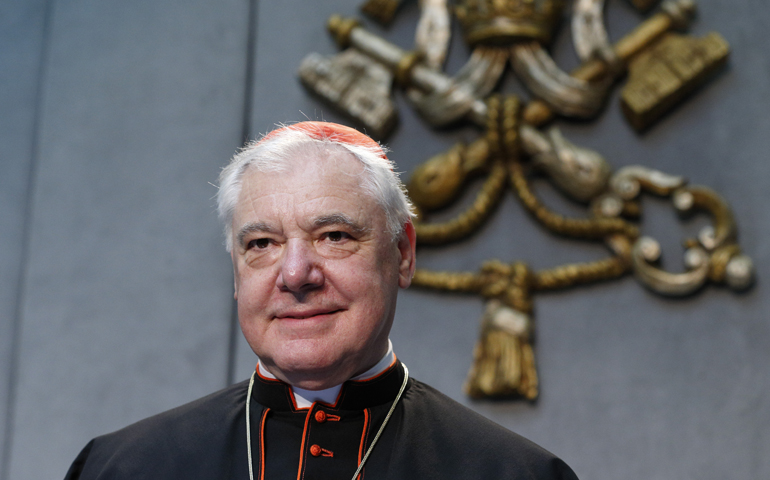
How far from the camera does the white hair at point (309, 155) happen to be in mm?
1141

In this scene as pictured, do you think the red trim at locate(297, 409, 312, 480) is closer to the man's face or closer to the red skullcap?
the man's face

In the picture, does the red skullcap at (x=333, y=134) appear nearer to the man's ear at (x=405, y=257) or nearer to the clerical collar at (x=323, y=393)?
the man's ear at (x=405, y=257)

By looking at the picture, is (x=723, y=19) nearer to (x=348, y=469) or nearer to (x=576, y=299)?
(x=576, y=299)

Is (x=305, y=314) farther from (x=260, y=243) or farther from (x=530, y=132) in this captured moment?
(x=530, y=132)

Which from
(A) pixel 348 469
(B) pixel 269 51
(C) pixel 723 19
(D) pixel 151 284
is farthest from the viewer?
(B) pixel 269 51

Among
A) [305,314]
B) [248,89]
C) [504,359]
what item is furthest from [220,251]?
[305,314]

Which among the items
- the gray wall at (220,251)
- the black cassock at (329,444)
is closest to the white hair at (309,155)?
the black cassock at (329,444)

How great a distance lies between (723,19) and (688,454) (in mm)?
1228

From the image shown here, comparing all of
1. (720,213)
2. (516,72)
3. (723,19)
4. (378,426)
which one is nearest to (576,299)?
(720,213)

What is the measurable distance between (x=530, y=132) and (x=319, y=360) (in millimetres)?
1272

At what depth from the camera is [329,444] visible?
3.80ft

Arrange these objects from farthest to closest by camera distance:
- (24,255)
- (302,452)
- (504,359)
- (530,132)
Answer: (24,255)
(530,132)
(504,359)
(302,452)

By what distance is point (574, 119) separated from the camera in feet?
7.06

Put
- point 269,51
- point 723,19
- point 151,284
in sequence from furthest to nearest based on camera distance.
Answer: point 269,51, point 151,284, point 723,19
